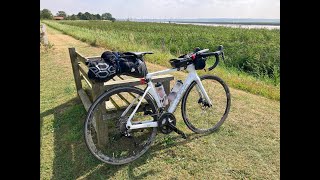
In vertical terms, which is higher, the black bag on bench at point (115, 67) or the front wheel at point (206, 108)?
the black bag on bench at point (115, 67)

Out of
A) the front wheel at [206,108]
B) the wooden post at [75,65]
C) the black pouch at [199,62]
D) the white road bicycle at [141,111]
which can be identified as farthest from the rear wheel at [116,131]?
the wooden post at [75,65]

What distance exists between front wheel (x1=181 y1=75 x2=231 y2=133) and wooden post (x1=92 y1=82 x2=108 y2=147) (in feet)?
3.37

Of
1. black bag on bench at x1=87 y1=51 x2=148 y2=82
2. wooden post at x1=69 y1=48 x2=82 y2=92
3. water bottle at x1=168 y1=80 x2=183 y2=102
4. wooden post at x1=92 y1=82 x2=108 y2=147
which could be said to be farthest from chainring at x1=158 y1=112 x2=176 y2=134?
wooden post at x1=69 y1=48 x2=82 y2=92

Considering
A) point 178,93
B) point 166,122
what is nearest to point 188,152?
point 166,122

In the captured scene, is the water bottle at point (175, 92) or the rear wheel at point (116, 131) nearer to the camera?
the rear wheel at point (116, 131)

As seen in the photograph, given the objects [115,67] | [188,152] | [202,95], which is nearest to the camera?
[115,67]

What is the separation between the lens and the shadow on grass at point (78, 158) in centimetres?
316

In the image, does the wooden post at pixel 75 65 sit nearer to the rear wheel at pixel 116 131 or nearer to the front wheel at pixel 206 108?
the rear wheel at pixel 116 131

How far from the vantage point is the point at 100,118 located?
3.34 meters

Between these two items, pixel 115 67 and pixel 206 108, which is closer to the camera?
pixel 115 67

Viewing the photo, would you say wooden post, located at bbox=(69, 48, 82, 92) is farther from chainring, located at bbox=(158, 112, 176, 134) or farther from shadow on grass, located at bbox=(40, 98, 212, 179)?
chainring, located at bbox=(158, 112, 176, 134)

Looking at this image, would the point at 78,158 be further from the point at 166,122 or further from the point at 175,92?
the point at 175,92

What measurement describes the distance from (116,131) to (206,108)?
131cm
